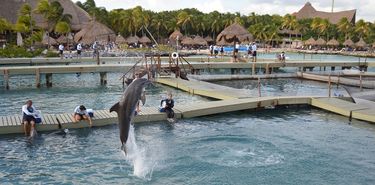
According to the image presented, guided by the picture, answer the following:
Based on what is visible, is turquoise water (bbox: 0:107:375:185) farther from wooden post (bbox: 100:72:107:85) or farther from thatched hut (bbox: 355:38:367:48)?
thatched hut (bbox: 355:38:367:48)

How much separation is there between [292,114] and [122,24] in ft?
210

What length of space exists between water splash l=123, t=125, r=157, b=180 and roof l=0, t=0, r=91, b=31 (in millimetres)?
55573

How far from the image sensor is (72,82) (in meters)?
32.5

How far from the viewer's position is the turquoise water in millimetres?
11695

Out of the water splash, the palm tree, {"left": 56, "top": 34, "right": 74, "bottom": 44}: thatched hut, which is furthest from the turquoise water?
the palm tree

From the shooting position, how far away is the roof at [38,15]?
62.8 m

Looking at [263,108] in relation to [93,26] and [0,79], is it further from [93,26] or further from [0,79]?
[93,26]

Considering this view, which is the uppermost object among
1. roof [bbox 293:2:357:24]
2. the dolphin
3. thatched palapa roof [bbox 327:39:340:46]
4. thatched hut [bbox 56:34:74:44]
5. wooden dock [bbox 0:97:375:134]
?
roof [bbox 293:2:357:24]

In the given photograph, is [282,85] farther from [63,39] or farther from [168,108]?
[63,39]

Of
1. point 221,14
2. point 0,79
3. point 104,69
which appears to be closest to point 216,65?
point 104,69

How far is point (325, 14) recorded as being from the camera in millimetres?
108875

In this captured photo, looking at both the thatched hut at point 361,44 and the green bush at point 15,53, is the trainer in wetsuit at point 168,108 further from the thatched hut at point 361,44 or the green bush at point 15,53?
the thatched hut at point 361,44

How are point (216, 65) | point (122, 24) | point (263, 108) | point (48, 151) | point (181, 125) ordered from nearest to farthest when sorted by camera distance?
point (48, 151) → point (181, 125) → point (263, 108) → point (216, 65) → point (122, 24)

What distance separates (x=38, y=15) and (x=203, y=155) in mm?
59455
